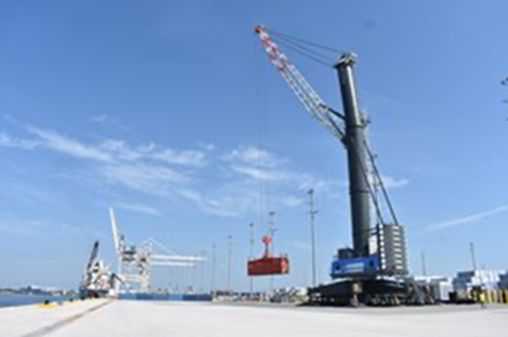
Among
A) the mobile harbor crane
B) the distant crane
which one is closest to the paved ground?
the mobile harbor crane

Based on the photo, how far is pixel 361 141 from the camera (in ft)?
240

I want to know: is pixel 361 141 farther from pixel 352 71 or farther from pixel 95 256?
pixel 95 256

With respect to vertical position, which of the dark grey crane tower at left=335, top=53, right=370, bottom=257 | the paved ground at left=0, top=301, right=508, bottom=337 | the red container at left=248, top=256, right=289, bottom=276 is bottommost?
the paved ground at left=0, top=301, right=508, bottom=337

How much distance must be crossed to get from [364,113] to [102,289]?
11069 centimetres

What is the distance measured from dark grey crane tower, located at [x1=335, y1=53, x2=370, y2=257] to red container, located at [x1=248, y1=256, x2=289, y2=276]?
2514 centimetres

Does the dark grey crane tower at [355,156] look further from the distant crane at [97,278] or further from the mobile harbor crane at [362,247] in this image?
the distant crane at [97,278]

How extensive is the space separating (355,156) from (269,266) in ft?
114

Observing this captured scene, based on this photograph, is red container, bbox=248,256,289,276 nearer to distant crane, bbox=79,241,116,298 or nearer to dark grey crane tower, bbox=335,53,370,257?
dark grey crane tower, bbox=335,53,370,257

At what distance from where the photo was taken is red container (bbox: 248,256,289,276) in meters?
92.5

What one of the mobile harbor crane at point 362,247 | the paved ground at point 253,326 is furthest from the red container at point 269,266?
the paved ground at point 253,326

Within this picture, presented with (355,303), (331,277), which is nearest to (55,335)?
(355,303)

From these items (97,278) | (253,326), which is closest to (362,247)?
(253,326)

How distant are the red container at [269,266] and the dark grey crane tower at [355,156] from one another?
2514 centimetres

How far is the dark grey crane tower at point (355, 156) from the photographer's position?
6956 cm
